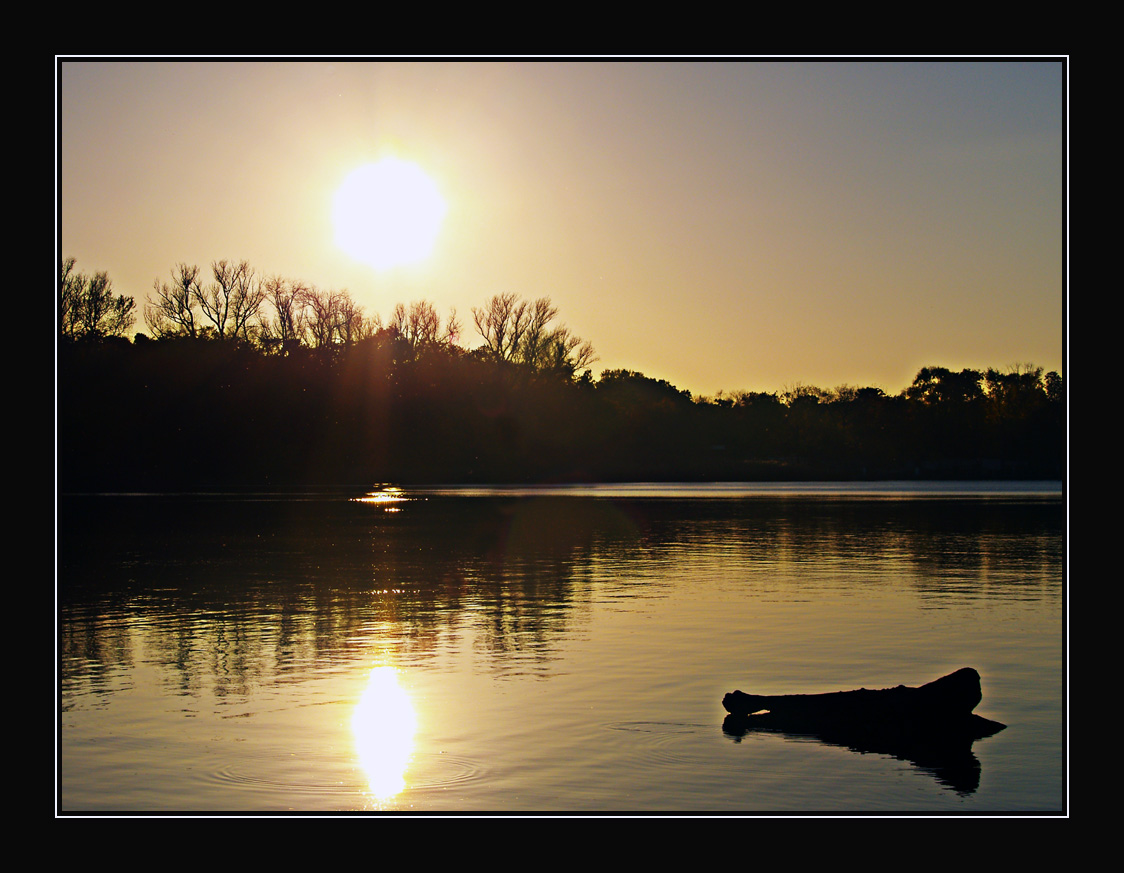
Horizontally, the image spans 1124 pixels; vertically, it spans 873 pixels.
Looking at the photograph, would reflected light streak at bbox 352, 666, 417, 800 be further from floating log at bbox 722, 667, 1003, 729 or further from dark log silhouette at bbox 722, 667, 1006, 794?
floating log at bbox 722, 667, 1003, 729

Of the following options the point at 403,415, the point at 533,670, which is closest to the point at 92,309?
the point at 403,415

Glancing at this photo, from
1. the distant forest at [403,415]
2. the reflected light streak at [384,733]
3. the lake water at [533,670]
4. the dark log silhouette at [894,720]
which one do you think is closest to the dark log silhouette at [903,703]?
the dark log silhouette at [894,720]

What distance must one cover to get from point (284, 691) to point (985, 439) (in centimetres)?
12482

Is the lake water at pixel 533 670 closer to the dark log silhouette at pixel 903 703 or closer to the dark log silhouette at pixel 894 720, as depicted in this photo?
the dark log silhouette at pixel 894 720

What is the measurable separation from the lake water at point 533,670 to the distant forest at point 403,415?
49594 millimetres

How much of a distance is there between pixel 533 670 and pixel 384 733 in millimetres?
3863

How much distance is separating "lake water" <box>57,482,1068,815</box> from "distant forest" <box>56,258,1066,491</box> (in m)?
49.6

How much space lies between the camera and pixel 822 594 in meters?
25.5

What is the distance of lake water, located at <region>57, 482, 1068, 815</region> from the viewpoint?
11695mm

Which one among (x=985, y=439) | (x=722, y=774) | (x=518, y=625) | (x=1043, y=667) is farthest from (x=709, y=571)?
(x=985, y=439)

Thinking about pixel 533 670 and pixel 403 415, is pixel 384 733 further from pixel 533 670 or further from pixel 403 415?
pixel 403 415

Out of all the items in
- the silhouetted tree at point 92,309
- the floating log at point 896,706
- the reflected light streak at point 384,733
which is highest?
the silhouetted tree at point 92,309

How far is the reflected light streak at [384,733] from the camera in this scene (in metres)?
11.9

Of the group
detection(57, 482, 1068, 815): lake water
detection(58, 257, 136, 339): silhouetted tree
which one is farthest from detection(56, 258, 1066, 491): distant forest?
detection(57, 482, 1068, 815): lake water
